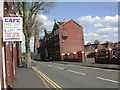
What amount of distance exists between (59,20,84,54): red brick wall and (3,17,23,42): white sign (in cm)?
5926

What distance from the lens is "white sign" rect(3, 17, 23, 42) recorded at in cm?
750

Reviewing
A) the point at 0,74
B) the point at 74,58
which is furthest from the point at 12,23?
the point at 74,58

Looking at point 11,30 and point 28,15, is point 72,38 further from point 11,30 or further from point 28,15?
point 11,30

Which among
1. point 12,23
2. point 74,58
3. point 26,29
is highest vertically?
point 26,29

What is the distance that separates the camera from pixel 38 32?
32594 millimetres

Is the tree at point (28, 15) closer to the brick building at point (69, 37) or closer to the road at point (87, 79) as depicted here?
the road at point (87, 79)

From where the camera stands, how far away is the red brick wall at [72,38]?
222 feet

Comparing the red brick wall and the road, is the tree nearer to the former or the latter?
the road

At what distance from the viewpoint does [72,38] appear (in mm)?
68750

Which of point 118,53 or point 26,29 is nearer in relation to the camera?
point 118,53

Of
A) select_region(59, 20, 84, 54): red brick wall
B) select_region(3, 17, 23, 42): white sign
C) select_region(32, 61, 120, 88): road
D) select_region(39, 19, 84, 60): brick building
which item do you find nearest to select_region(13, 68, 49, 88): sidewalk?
select_region(32, 61, 120, 88): road

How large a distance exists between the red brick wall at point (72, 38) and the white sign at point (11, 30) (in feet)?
194

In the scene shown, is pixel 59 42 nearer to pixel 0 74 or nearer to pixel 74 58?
pixel 74 58

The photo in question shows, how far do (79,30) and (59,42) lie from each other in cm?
823
